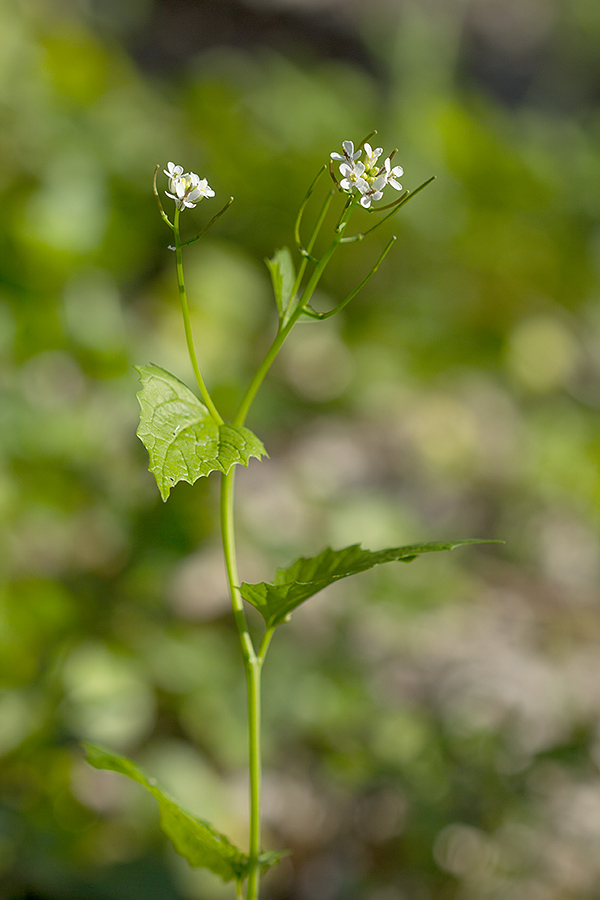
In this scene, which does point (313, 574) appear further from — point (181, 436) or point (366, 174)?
point (366, 174)

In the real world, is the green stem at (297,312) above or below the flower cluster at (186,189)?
below

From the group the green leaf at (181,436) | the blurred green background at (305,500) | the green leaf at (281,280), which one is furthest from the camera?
the blurred green background at (305,500)

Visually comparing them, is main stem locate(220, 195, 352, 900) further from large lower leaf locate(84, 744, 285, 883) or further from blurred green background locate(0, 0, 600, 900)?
blurred green background locate(0, 0, 600, 900)

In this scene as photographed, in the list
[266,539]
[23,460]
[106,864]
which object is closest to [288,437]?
[266,539]

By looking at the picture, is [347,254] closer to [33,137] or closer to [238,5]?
[33,137]

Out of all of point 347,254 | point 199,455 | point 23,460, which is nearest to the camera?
point 199,455

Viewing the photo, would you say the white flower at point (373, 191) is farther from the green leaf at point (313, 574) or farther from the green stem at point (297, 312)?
the green leaf at point (313, 574)

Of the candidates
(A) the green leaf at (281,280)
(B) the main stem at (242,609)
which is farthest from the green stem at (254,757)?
(A) the green leaf at (281,280)
